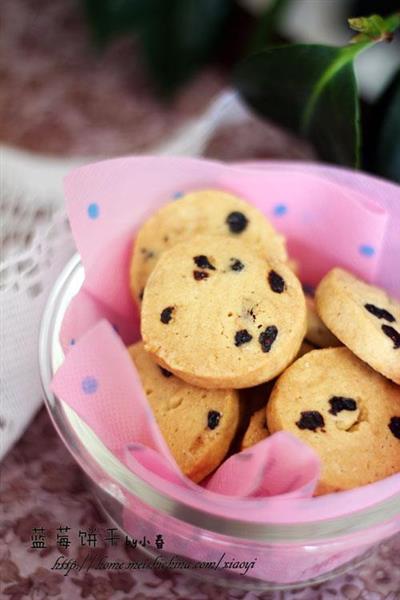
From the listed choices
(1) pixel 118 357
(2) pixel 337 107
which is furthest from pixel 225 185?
(1) pixel 118 357

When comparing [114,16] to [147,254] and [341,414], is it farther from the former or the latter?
[341,414]

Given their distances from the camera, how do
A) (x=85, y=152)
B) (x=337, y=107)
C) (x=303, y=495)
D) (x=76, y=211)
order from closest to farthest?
(x=303, y=495), (x=76, y=211), (x=337, y=107), (x=85, y=152)

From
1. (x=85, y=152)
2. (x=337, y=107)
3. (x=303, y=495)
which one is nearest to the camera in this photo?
(x=303, y=495)

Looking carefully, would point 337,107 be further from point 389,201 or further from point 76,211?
point 76,211

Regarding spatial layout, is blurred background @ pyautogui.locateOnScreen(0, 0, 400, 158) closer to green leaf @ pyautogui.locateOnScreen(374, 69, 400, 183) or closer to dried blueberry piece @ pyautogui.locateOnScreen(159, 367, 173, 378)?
green leaf @ pyautogui.locateOnScreen(374, 69, 400, 183)

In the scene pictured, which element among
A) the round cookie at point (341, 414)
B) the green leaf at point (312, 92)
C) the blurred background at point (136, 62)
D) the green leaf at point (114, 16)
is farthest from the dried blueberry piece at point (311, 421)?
the green leaf at point (114, 16)

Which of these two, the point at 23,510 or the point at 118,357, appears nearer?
the point at 118,357

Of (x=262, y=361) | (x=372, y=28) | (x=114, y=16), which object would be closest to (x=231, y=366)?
(x=262, y=361)

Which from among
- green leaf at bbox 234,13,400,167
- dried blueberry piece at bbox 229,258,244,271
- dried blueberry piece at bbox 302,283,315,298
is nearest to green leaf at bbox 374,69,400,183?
green leaf at bbox 234,13,400,167
